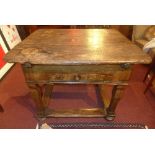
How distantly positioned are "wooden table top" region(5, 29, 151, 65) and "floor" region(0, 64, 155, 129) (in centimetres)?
80

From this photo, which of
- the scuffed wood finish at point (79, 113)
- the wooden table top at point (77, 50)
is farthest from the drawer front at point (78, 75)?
the scuffed wood finish at point (79, 113)

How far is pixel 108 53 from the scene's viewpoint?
1119mm

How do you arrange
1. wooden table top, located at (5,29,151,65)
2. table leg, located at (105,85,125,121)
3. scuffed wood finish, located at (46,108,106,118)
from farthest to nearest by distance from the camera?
scuffed wood finish, located at (46,108,106,118) → table leg, located at (105,85,125,121) → wooden table top, located at (5,29,151,65)

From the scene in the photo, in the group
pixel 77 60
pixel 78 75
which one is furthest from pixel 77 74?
pixel 77 60

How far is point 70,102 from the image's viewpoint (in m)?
1.84

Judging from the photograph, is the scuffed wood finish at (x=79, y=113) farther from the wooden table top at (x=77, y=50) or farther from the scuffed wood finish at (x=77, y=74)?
the wooden table top at (x=77, y=50)

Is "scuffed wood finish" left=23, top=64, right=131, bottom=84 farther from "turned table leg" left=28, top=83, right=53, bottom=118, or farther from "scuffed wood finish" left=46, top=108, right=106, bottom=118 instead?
"scuffed wood finish" left=46, top=108, right=106, bottom=118

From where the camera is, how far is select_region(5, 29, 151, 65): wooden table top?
1034 millimetres

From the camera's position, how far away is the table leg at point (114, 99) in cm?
129

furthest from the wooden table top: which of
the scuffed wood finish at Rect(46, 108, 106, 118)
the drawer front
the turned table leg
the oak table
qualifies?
the scuffed wood finish at Rect(46, 108, 106, 118)

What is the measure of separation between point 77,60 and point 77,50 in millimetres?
163
